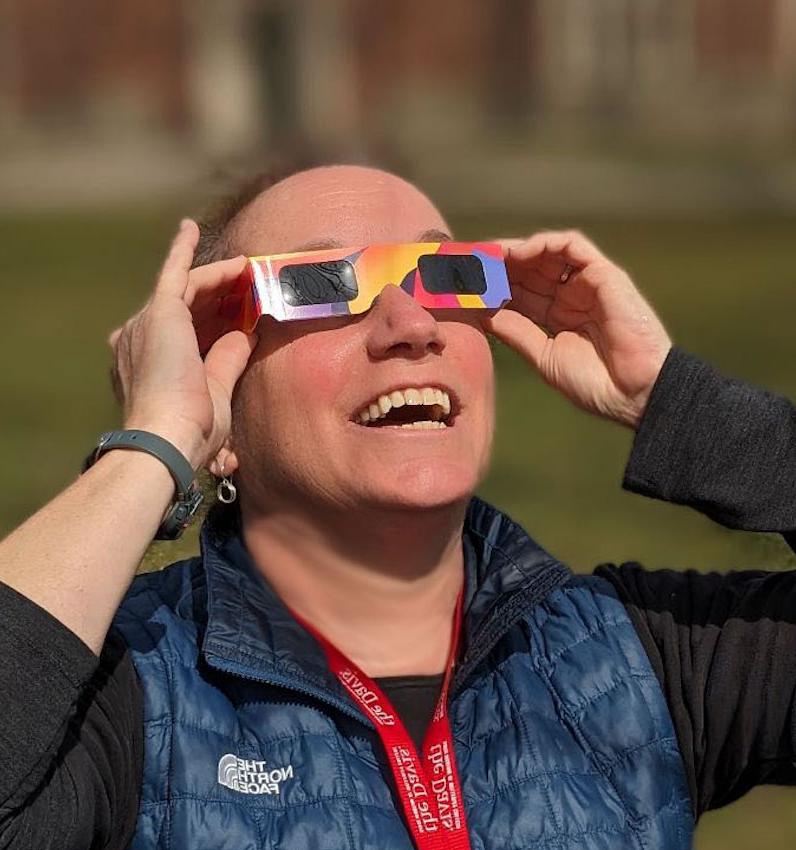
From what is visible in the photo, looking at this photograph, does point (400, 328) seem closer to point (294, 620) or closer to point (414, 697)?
point (294, 620)

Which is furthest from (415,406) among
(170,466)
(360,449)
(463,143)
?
(463,143)

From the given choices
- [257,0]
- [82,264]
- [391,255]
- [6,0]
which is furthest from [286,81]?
[391,255]

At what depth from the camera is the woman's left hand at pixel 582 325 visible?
11.9ft

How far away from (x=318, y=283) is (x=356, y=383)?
0.72 ft

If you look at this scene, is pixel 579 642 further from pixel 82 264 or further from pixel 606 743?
pixel 82 264

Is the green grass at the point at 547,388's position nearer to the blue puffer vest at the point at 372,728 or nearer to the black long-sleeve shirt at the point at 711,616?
the black long-sleeve shirt at the point at 711,616

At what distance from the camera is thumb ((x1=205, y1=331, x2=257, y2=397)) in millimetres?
3461

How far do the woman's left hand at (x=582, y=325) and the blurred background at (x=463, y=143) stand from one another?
6.27 m

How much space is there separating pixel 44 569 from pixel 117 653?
31 cm

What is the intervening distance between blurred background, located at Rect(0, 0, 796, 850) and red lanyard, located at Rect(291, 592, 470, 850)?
22.4ft

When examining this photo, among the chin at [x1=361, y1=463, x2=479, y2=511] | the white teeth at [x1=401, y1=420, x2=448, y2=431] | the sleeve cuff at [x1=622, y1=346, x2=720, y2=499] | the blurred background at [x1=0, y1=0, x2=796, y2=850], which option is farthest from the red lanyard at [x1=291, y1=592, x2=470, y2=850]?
the blurred background at [x1=0, y1=0, x2=796, y2=850]

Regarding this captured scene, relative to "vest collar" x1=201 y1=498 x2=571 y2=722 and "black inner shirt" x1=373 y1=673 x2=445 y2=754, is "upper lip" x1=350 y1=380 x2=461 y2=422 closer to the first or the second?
"vest collar" x1=201 y1=498 x2=571 y2=722

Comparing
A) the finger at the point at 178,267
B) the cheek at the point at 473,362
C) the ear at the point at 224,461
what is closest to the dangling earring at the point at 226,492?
the ear at the point at 224,461

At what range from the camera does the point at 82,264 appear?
953 inches
